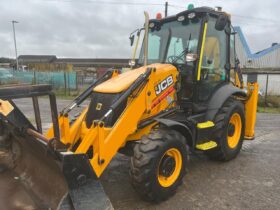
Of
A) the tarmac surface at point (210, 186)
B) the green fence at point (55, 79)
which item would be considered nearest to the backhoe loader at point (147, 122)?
the tarmac surface at point (210, 186)

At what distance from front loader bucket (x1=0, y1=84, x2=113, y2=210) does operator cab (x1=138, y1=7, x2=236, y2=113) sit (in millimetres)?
2223

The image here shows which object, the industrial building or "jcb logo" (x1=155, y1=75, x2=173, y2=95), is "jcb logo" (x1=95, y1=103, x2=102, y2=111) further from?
the industrial building

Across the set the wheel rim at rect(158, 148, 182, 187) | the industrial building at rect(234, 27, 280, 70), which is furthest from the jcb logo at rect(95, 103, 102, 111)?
the industrial building at rect(234, 27, 280, 70)

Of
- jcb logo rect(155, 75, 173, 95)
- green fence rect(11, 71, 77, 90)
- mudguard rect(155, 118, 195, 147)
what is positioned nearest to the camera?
mudguard rect(155, 118, 195, 147)

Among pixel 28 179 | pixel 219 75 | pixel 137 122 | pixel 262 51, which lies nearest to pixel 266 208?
pixel 137 122

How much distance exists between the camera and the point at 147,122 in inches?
180

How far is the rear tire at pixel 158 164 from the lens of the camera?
12.6 ft

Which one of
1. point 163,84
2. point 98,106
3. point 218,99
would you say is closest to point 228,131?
point 218,99

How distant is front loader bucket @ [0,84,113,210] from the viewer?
3.41 m

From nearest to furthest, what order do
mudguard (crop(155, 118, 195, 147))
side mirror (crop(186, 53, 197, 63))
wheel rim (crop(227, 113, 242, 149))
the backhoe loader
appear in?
the backhoe loader
mudguard (crop(155, 118, 195, 147))
side mirror (crop(186, 53, 197, 63))
wheel rim (crop(227, 113, 242, 149))

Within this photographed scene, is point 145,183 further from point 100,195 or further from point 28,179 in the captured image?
point 28,179

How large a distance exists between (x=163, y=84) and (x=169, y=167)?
126 centimetres

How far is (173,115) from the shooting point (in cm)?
500

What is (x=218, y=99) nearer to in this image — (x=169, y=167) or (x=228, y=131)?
(x=228, y=131)
